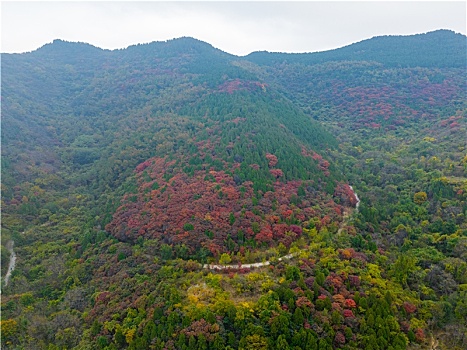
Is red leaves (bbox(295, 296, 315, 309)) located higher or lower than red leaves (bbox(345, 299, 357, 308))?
higher

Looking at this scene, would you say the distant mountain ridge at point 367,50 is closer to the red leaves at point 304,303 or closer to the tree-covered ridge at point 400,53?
the tree-covered ridge at point 400,53

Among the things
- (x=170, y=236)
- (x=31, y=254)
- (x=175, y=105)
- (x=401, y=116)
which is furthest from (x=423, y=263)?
(x=175, y=105)

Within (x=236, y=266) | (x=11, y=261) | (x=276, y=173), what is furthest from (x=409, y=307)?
(x=11, y=261)

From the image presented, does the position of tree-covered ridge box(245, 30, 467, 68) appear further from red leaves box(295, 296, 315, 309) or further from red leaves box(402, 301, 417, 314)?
red leaves box(295, 296, 315, 309)

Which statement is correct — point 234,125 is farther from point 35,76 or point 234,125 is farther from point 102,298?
point 35,76

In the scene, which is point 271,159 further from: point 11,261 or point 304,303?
point 11,261

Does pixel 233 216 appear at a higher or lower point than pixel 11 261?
higher

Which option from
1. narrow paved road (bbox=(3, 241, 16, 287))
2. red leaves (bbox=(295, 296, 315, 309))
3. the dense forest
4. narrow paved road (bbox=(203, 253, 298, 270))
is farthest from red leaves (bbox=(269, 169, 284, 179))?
narrow paved road (bbox=(3, 241, 16, 287))

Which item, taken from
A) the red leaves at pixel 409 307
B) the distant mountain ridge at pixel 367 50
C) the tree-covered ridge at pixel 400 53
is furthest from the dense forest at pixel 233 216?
the distant mountain ridge at pixel 367 50
